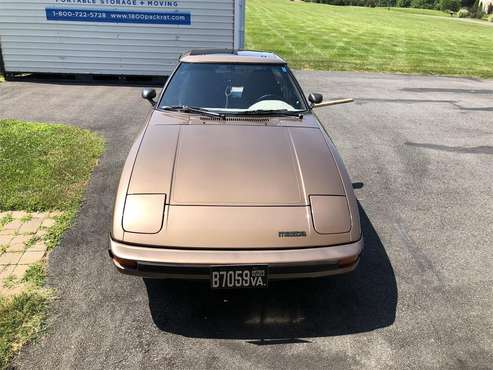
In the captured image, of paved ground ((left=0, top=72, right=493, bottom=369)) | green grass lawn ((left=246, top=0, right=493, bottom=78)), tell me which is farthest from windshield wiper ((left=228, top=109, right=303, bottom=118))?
green grass lawn ((left=246, top=0, right=493, bottom=78))

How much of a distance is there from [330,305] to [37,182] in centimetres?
354

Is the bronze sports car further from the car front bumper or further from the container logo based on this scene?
the container logo

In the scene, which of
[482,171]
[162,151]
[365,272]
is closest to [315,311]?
[365,272]

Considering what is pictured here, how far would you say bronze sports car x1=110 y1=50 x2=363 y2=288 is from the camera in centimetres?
261

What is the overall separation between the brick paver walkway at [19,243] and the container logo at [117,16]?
782 cm

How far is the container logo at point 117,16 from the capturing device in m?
10.6

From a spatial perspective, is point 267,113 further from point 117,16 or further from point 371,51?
point 371,51

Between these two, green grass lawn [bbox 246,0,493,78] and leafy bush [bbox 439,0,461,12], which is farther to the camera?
leafy bush [bbox 439,0,461,12]

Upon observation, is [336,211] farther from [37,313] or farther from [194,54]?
[194,54]

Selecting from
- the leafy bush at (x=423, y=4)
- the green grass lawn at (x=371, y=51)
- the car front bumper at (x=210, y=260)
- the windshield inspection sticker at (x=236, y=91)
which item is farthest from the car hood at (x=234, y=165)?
the leafy bush at (x=423, y=4)

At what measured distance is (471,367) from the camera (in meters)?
2.64

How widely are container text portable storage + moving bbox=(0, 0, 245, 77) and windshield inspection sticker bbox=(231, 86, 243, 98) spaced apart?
7.05 metres

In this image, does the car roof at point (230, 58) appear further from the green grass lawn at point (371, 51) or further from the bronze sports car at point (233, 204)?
the green grass lawn at point (371, 51)

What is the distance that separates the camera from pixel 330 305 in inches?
124
